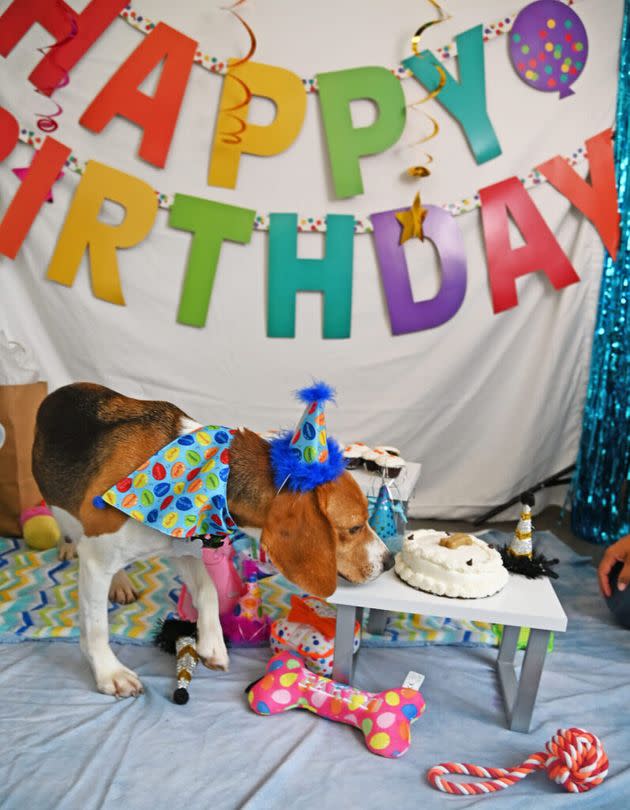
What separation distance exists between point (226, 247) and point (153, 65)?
795 mm

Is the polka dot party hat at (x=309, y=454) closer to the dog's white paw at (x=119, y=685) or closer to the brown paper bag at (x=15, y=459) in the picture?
the dog's white paw at (x=119, y=685)

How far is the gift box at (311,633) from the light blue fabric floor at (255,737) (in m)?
0.11

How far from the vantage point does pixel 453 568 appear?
4.94ft

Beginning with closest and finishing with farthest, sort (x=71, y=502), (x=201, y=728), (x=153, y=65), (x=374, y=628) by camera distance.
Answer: (x=201, y=728) < (x=71, y=502) < (x=374, y=628) < (x=153, y=65)

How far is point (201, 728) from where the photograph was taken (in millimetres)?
1542

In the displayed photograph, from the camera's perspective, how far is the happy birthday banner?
2.85 m

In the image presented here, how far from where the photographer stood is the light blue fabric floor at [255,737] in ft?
4.41

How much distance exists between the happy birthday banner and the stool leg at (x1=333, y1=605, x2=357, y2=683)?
5.59ft

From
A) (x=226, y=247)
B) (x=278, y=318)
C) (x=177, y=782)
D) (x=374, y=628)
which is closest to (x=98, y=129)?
(x=226, y=247)

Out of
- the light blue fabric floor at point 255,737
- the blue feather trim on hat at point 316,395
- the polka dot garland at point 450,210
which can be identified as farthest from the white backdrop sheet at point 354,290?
the blue feather trim on hat at point 316,395

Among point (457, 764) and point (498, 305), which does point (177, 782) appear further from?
point (498, 305)

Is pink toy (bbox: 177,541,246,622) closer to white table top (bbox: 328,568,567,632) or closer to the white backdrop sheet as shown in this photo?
white table top (bbox: 328,568,567,632)

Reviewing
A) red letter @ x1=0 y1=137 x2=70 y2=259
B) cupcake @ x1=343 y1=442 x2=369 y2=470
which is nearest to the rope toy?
cupcake @ x1=343 y1=442 x2=369 y2=470

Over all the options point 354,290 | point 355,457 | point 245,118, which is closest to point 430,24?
point 245,118
